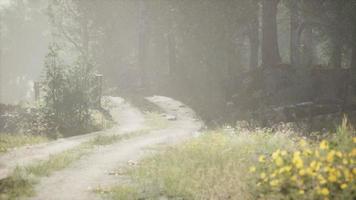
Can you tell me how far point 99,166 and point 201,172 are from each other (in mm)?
3308

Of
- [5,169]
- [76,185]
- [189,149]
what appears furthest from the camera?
[189,149]

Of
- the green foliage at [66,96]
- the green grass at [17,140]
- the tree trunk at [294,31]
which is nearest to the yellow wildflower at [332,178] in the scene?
the green grass at [17,140]

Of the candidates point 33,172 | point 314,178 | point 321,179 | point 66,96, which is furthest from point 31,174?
point 66,96

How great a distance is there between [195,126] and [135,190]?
12380 mm

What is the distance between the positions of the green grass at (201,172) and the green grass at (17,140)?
5.95m

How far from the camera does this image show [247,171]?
9.78 metres

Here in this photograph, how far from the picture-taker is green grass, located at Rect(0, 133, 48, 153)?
1660 cm

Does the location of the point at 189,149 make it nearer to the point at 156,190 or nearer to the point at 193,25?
the point at 156,190

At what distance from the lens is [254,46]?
40.3 metres

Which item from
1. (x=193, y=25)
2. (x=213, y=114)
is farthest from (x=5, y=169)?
(x=193, y=25)

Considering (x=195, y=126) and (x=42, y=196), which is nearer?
(x=42, y=196)

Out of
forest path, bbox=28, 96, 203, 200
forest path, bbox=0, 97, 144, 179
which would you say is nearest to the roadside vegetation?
forest path, bbox=28, 96, 203, 200

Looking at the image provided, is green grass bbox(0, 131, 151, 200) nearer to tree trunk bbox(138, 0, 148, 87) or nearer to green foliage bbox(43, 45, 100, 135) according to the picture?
green foliage bbox(43, 45, 100, 135)

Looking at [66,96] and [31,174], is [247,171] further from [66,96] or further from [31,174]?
[66,96]
